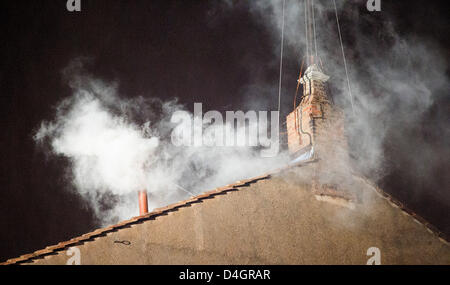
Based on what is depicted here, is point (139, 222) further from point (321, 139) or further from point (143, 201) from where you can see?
point (143, 201)

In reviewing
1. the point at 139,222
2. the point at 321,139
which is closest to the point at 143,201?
the point at 139,222

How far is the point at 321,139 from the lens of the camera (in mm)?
10711

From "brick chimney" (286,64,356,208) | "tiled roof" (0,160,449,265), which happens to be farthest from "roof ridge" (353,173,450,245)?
"brick chimney" (286,64,356,208)

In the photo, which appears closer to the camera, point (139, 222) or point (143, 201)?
point (139, 222)

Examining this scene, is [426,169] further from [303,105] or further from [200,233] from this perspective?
[200,233]

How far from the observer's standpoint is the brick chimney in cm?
1000

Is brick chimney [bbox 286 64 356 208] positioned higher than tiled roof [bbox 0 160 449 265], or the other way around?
brick chimney [bbox 286 64 356 208]

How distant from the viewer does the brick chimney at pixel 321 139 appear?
394 inches

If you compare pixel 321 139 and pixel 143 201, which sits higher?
pixel 321 139

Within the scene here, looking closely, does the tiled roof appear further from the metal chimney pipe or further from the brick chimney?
the metal chimney pipe

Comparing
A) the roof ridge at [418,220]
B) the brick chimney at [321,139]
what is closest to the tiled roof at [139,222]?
the roof ridge at [418,220]

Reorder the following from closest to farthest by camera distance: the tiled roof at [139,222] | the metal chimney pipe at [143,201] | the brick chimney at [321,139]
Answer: the tiled roof at [139,222] < the brick chimney at [321,139] < the metal chimney pipe at [143,201]

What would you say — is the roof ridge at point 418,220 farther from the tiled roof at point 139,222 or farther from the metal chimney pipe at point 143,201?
the metal chimney pipe at point 143,201
